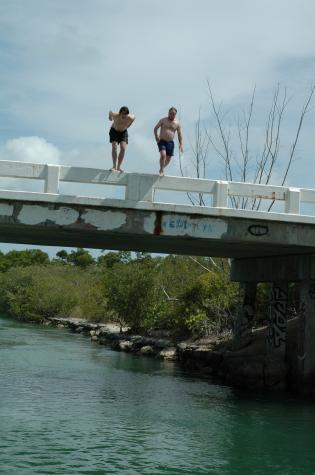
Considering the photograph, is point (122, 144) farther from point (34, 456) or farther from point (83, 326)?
point (83, 326)

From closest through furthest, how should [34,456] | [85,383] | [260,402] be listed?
[34,456], [260,402], [85,383]

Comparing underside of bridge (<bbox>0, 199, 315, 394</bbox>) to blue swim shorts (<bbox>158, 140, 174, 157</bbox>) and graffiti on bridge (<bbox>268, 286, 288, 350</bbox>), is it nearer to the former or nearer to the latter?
graffiti on bridge (<bbox>268, 286, 288, 350</bbox>)

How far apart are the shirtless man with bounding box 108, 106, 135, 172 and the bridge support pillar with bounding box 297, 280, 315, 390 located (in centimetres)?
703

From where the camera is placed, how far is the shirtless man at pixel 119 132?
15344 mm

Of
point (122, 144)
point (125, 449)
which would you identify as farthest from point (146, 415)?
point (122, 144)

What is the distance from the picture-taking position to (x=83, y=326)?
49.0m

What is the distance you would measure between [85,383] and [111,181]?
26.4 feet

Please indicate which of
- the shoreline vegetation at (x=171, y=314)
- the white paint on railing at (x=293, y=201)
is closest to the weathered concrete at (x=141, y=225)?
the white paint on railing at (x=293, y=201)

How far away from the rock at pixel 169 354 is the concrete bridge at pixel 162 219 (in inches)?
414

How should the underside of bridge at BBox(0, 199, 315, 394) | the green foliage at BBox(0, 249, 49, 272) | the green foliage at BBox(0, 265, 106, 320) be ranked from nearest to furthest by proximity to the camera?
1. the underside of bridge at BBox(0, 199, 315, 394)
2. the green foliage at BBox(0, 265, 106, 320)
3. the green foliage at BBox(0, 249, 49, 272)

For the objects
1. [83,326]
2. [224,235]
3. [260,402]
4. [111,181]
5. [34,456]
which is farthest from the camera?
[83,326]

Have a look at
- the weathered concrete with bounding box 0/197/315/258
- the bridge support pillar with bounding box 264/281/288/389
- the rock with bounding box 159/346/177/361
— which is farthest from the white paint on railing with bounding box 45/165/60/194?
the rock with bounding box 159/346/177/361

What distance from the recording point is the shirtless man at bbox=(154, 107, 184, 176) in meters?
15.8

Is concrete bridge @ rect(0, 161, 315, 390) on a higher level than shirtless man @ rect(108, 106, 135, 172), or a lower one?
lower
